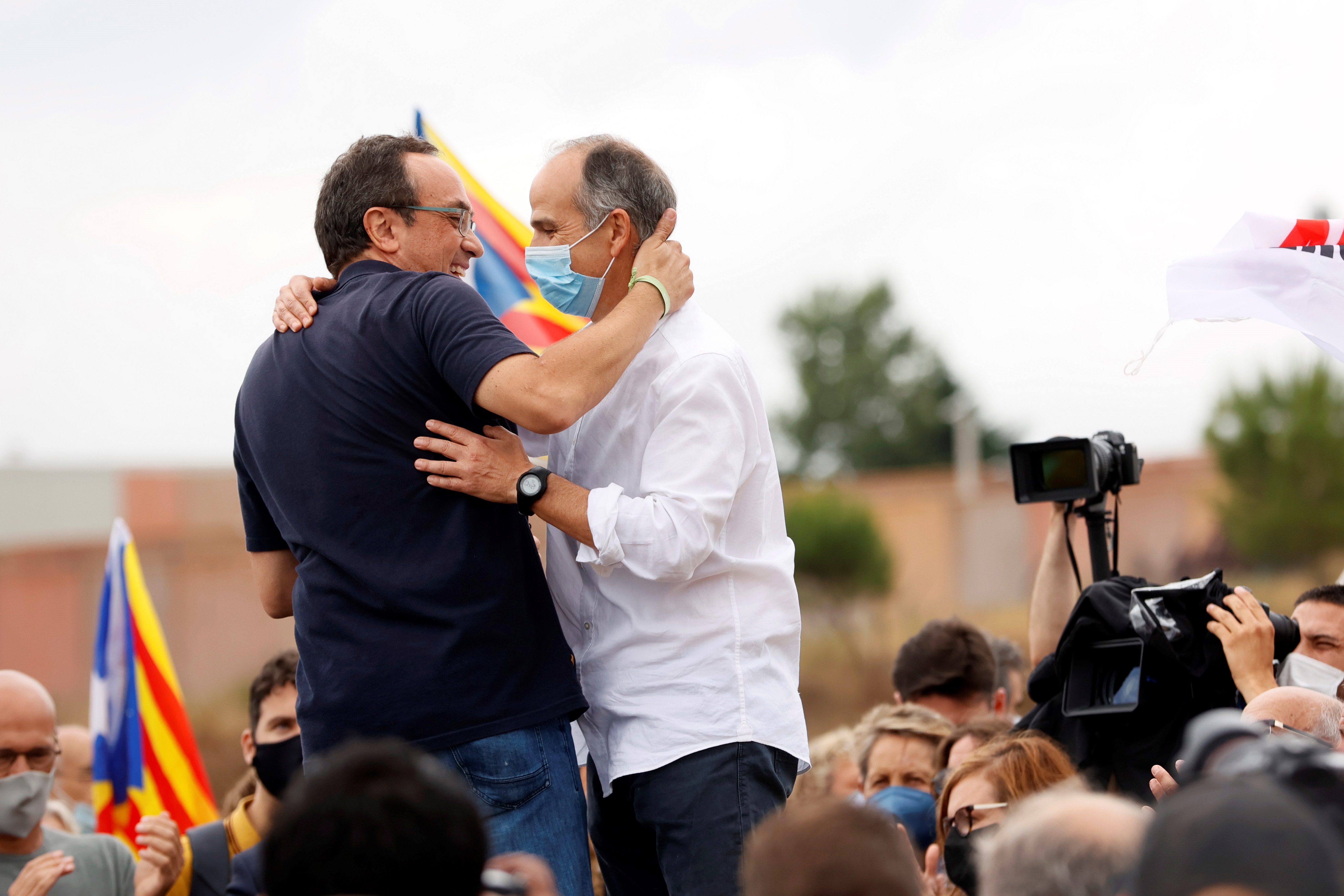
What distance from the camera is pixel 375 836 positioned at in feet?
5.51

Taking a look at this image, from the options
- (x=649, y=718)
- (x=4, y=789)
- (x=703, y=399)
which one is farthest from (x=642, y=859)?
(x=4, y=789)

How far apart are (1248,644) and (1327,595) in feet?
3.02

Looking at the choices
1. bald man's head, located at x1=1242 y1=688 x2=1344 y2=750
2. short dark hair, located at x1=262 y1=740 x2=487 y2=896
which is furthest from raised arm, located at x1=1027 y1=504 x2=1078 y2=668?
short dark hair, located at x1=262 y1=740 x2=487 y2=896

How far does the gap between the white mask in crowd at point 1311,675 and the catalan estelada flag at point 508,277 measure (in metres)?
3.80

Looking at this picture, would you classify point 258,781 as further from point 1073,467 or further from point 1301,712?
point 1301,712

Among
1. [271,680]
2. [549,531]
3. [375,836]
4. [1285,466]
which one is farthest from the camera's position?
[1285,466]

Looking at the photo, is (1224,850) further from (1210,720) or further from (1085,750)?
(1085,750)

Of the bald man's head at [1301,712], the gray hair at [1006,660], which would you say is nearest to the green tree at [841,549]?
the gray hair at [1006,660]

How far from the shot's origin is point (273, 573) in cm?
324

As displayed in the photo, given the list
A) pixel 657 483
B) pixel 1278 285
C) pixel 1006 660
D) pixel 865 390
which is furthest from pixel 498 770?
pixel 865 390

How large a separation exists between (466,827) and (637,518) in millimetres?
1112

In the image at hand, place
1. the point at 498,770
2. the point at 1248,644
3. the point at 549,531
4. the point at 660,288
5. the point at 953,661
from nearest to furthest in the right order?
the point at 498,770 < the point at 660,288 < the point at 549,531 < the point at 1248,644 < the point at 953,661

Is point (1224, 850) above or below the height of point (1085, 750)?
above

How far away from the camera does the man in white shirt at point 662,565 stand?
281 cm
